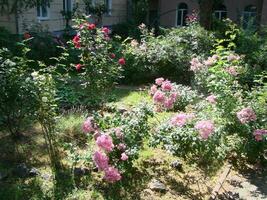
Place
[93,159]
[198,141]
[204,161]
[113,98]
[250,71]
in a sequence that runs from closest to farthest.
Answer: [93,159]
[198,141]
[204,161]
[113,98]
[250,71]

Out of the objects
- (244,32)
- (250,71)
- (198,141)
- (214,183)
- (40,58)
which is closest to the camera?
(198,141)

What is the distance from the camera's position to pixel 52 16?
1545cm

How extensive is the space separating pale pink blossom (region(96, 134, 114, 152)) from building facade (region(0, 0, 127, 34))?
9813 mm

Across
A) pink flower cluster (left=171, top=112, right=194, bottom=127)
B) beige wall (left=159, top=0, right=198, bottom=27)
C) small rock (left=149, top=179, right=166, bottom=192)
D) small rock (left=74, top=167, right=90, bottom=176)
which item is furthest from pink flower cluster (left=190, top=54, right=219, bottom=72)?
beige wall (left=159, top=0, right=198, bottom=27)

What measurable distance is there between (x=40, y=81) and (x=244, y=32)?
7421 millimetres

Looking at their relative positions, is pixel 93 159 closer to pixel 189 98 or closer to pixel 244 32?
pixel 189 98

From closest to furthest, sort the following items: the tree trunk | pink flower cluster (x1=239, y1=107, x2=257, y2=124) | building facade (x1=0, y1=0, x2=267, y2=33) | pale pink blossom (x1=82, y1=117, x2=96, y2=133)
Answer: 1. pale pink blossom (x1=82, y1=117, x2=96, y2=133)
2. pink flower cluster (x1=239, y1=107, x2=257, y2=124)
3. building facade (x1=0, y1=0, x2=267, y2=33)
4. the tree trunk

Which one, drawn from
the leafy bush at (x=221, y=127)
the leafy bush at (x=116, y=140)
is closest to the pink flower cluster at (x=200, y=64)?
the leafy bush at (x=221, y=127)

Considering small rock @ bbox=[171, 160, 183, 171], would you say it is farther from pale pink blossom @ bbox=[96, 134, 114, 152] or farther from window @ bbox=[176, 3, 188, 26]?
window @ bbox=[176, 3, 188, 26]

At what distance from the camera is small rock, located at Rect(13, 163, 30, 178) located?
15.5 feet

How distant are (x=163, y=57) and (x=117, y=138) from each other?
18.4 ft

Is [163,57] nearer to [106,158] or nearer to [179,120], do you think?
[179,120]

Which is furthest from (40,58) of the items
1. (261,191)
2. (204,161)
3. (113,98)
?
(261,191)

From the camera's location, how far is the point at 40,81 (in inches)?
190
